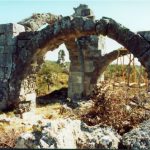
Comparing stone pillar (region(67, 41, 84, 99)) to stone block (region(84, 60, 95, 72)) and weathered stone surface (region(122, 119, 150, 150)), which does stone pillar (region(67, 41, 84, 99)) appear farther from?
weathered stone surface (region(122, 119, 150, 150))

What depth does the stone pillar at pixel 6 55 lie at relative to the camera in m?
10.2

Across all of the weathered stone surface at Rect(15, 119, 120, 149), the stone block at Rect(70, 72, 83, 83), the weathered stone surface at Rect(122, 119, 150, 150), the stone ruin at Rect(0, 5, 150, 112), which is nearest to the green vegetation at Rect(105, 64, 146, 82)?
the stone ruin at Rect(0, 5, 150, 112)

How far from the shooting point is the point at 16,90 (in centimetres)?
1008

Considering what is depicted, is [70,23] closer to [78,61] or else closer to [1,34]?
[1,34]

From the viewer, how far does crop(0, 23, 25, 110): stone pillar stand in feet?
33.4

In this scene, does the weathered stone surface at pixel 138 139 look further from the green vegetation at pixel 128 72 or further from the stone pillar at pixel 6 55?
the stone pillar at pixel 6 55

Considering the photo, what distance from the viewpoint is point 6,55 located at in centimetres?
1036

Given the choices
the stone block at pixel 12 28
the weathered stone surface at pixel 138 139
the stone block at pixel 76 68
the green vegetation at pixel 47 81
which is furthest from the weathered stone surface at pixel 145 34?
the green vegetation at pixel 47 81

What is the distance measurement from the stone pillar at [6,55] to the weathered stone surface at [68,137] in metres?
5.67

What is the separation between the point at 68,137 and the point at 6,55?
21.0ft

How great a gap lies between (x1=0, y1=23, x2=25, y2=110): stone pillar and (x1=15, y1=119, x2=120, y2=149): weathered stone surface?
223 inches

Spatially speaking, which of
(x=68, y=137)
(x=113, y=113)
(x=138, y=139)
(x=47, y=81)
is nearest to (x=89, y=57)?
(x=47, y=81)

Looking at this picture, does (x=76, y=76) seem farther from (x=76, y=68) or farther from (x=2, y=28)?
(x=2, y=28)

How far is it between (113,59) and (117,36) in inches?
292
